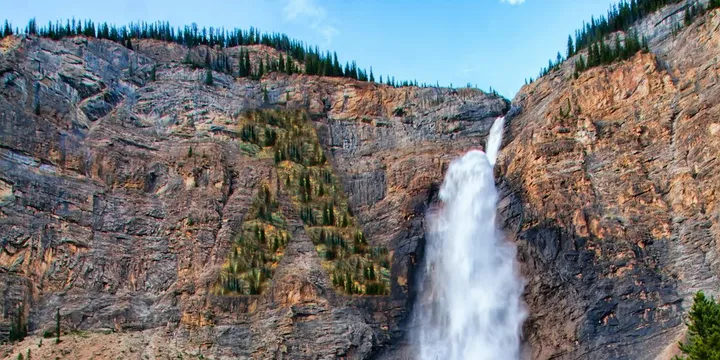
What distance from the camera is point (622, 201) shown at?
2299 inches

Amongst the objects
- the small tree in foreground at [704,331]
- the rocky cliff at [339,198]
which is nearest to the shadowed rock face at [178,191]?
the rocky cliff at [339,198]

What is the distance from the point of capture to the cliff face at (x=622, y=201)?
5284 cm

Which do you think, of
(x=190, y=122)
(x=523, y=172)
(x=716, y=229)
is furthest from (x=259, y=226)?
(x=716, y=229)

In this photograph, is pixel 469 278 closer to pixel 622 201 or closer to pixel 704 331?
pixel 622 201

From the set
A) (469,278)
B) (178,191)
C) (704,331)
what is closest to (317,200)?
(178,191)

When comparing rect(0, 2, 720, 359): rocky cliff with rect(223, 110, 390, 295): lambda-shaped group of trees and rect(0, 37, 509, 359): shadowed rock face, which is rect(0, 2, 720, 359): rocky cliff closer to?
rect(0, 37, 509, 359): shadowed rock face

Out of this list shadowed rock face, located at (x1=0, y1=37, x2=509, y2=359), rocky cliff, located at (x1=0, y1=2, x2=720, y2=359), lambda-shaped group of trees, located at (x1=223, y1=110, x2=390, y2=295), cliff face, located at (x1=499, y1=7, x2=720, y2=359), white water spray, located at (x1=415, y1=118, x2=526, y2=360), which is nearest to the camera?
cliff face, located at (x1=499, y1=7, x2=720, y2=359)

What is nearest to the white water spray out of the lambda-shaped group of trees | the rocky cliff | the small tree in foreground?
the rocky cliff

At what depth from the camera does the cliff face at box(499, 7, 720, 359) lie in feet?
173

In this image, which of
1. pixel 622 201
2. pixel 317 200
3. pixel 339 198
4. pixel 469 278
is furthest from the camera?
pixel 339 198

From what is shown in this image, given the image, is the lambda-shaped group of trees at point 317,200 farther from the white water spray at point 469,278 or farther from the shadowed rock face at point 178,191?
the white water spray at point 469,278

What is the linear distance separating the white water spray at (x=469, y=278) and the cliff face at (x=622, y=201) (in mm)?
1561

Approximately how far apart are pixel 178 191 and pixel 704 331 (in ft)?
142

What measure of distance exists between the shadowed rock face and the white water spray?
5.24 feet
